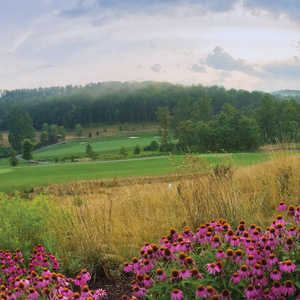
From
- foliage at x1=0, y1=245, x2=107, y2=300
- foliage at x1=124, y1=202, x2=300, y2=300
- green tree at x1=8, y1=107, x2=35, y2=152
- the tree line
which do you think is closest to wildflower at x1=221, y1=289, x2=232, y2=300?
foliage at x1=124, y1=202, x2=300, y2=300

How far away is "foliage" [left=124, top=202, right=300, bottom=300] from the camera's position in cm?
187

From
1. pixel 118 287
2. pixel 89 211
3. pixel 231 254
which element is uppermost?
pixel 231 254

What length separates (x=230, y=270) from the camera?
2.06 meters

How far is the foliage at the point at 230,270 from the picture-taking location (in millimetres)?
1870

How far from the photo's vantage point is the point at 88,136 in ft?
299

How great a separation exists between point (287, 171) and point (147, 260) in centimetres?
515

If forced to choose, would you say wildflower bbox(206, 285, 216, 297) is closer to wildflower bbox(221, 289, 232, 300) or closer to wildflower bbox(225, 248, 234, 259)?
wildflower bbox(221, 289, 232, 300)

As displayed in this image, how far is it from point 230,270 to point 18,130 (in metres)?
84.4

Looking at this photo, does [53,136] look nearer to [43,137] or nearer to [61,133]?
[61,133]

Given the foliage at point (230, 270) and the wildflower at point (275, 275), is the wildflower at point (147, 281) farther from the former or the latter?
the wildflower at point (275, 275)

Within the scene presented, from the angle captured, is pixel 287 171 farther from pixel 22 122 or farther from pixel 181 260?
pixel 22 122

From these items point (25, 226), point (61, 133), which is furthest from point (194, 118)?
point (25, 226)

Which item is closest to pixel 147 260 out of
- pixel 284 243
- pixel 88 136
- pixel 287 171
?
pixel 284 243

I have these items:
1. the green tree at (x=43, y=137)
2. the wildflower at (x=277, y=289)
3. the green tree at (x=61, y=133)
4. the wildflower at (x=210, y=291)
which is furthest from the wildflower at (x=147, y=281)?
the green tree at (x=61, y=133)
